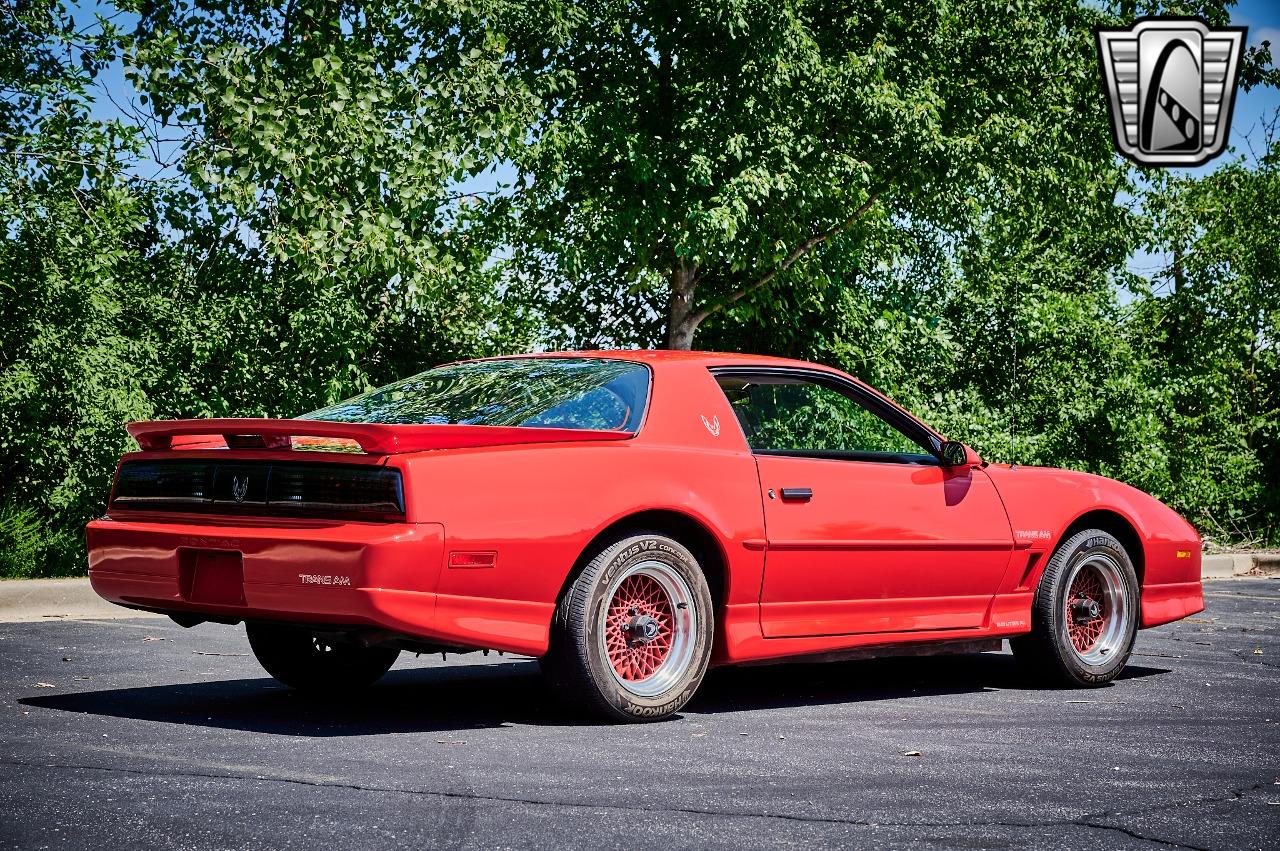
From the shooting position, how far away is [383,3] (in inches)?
593

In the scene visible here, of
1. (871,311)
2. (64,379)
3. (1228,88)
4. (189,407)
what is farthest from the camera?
(871,311)

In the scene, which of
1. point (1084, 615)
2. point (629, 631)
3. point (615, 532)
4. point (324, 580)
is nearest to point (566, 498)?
point (615, 532)

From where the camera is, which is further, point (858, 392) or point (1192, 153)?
point (1192, 153)

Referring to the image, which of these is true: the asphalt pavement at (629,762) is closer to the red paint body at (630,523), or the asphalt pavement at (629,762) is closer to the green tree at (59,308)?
the red paint body at (630,523)

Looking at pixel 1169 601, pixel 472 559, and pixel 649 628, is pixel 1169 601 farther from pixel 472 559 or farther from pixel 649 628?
pixel 472 559

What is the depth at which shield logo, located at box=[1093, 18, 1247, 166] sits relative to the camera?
14898mm

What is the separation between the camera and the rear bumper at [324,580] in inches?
193

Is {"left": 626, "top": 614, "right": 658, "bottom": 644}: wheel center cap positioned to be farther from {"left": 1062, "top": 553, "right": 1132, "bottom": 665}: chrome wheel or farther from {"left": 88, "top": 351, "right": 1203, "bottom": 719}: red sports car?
{"left": 1062, "top": 553, "right": 1132, "bottom": 665}: chrome wheel

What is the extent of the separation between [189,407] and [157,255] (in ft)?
5.79

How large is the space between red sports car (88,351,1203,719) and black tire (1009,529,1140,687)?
0.04 feet

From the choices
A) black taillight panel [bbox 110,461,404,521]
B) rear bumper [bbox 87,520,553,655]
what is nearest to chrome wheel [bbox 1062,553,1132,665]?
rear bumper [bbox 87,520,553,655]

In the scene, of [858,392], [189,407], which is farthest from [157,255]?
[858,392]

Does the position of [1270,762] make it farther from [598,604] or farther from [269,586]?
[269,586]

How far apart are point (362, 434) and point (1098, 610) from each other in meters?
4.00
